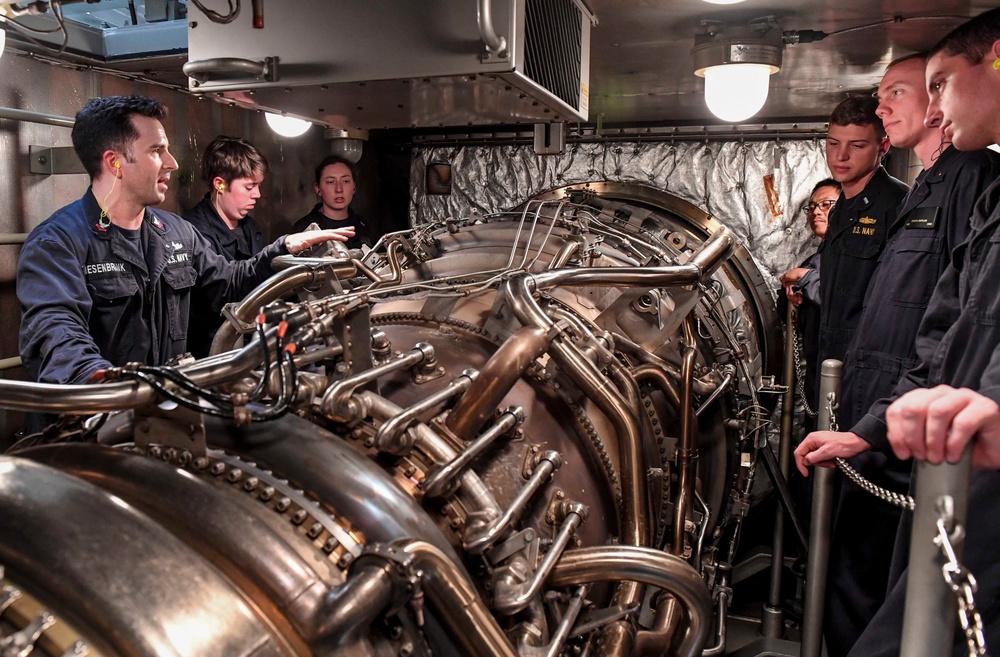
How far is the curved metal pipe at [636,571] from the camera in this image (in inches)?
56.9

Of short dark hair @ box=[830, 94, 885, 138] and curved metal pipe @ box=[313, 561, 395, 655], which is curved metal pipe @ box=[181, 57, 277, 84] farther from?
short dark hair @ box=[830, 94, 885, 138]

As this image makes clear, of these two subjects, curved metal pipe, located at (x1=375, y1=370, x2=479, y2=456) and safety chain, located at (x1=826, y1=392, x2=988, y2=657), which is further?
curved metal pipe, located at (x1=375, y1=370, x2=479, y2=456)

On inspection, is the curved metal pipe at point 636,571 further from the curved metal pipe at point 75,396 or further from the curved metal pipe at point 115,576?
the curved metal pipe at point 75,396

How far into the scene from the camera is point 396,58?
6.34ft

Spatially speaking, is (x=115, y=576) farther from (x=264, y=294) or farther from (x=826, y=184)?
(x=826, y=184)

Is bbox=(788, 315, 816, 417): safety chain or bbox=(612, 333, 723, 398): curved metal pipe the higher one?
bbox=(612, 333, 723, 398): curved metal pipe

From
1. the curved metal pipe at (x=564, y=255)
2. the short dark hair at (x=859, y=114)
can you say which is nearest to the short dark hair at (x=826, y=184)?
the short dark hair at (x=859, y=114)

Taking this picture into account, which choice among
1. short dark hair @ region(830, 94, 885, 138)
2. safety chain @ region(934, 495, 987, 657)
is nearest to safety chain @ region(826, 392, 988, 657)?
safety chain @ region(934, 495, 987, 657)

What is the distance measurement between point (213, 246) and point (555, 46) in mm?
1829

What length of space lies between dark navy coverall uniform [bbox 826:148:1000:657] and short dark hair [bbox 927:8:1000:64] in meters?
0.35

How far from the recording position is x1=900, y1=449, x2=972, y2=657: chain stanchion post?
3.63 ft

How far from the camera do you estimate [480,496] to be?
4.84 feet

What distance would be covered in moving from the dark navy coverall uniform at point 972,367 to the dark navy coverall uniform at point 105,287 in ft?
6.31

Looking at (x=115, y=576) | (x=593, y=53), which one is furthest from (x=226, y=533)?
(x=593, y=53)
